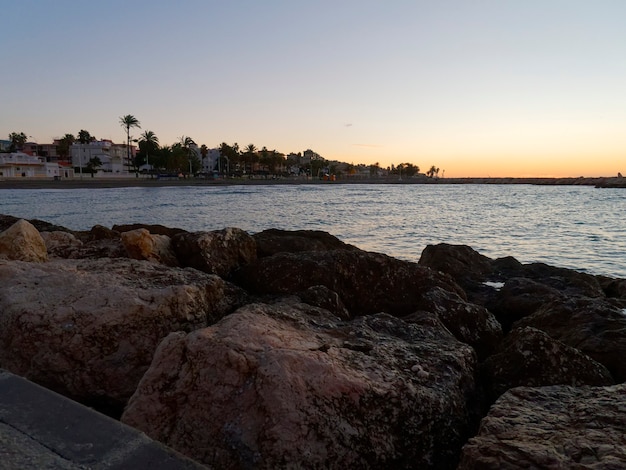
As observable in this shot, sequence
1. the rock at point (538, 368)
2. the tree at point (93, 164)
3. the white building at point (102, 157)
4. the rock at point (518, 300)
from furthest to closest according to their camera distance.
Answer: the white building at point (102, 157) → the tree at point (93, 164) → the rock at point (518, 300) → the rock at point (538, 368)

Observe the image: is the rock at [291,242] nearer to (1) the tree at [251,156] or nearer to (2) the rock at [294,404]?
(2) the rock at [294,404]

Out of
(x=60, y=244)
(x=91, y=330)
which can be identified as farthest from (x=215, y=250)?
A: (x=91, y=330)

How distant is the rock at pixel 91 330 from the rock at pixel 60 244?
2853 millimetres

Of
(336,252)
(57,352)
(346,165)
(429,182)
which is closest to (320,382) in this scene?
(57,352)

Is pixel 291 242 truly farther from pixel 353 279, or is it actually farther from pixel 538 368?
pixel 538 368

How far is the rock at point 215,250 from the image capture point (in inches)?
241

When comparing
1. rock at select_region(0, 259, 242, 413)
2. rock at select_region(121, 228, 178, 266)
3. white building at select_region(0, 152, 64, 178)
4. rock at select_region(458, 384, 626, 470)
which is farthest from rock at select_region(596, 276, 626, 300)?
white building at select_region(0, 152, 64, 178)

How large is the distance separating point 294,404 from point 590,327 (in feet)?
11.8

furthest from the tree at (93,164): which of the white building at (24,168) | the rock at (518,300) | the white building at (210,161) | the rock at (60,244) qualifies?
the rock at (518,300)

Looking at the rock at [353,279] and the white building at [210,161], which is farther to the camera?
the white building at [210,161]

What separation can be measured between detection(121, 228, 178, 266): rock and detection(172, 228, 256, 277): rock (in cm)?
18

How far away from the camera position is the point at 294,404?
7.63 ft

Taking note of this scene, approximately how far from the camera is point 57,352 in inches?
132

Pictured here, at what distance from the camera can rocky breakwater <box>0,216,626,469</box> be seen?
2293 millimetres
